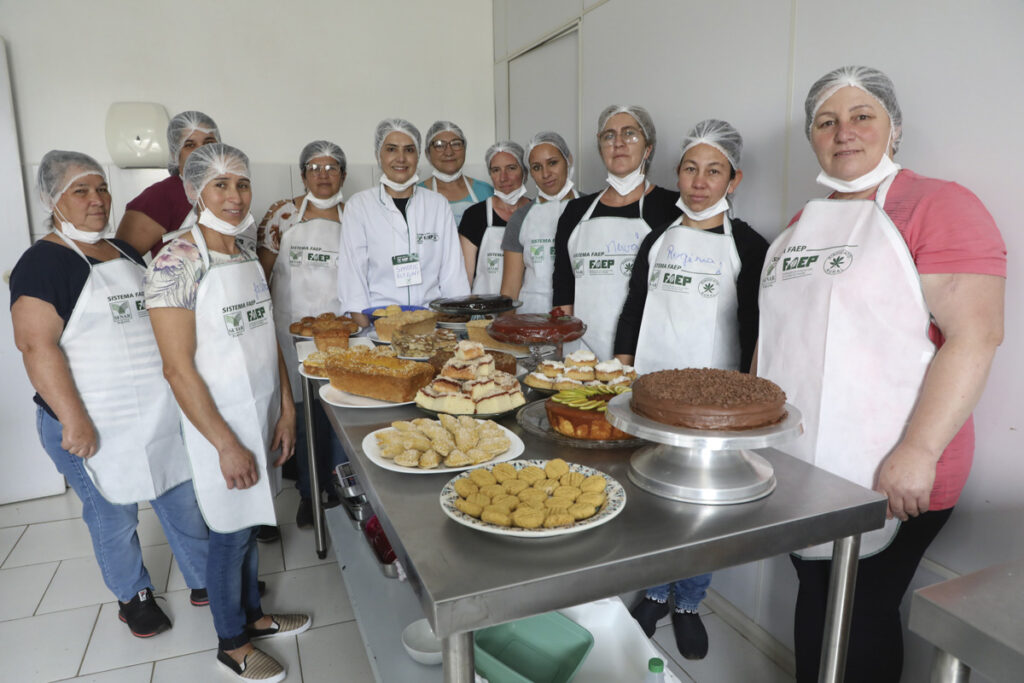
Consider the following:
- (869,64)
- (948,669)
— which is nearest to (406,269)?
(869,64)

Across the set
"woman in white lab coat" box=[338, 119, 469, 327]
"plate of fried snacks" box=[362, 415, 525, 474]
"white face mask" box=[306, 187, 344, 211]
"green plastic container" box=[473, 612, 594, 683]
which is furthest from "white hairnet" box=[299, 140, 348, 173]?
"green plastic container" box=[473, 612, 594, 683]

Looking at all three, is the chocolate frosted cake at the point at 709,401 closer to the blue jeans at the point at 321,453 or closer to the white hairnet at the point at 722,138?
the white hairnet at the point at 722,138

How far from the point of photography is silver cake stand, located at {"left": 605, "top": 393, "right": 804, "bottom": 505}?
3.72 feet

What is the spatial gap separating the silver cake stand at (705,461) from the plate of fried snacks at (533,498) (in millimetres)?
88

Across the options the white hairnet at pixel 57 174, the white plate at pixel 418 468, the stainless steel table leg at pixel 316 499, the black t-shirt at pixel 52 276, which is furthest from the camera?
the stainless steel table leg at pixel 316 499

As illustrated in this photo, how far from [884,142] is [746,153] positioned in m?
0.84

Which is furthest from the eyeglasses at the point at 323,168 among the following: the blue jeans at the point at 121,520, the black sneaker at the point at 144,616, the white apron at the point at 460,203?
the black sneaker at the point at 144,616

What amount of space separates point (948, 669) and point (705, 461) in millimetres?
476

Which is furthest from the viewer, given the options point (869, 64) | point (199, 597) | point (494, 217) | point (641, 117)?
point (494, 217)

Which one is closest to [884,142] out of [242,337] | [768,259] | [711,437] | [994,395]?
[768,259]

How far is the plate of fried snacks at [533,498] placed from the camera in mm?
1076

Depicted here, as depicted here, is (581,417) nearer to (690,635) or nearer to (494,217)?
(690,635)

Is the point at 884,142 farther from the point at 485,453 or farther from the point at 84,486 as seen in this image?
the point at 84,486

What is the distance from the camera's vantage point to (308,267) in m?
3.47
